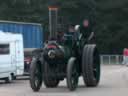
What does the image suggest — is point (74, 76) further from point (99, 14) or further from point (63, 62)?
point (99, 14)

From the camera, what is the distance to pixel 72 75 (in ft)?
72.6

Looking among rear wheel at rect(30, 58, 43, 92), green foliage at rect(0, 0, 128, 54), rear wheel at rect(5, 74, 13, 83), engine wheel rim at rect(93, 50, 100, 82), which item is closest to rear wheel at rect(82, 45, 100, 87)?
engine wheel rim at rect(93, 50, 100, 82)

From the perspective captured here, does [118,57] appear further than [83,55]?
Yes

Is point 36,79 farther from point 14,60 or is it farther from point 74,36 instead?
point 14,60

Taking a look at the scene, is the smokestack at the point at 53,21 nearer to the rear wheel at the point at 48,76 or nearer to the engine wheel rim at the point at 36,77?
the rear wheel at the point at 48,76

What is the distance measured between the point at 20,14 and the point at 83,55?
51.4 meters

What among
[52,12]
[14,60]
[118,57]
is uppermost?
[52,12]

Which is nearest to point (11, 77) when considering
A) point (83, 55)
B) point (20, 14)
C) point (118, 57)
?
point (83, 55)

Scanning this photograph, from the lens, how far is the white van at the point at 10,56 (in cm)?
2935

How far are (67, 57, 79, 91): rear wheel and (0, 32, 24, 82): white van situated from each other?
23.6 ft

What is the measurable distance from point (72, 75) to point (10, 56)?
8.68m

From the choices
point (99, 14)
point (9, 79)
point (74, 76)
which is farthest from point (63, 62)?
point (99, 14)

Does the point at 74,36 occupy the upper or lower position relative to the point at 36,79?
upper

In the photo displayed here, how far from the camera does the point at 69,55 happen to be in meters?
22.9
